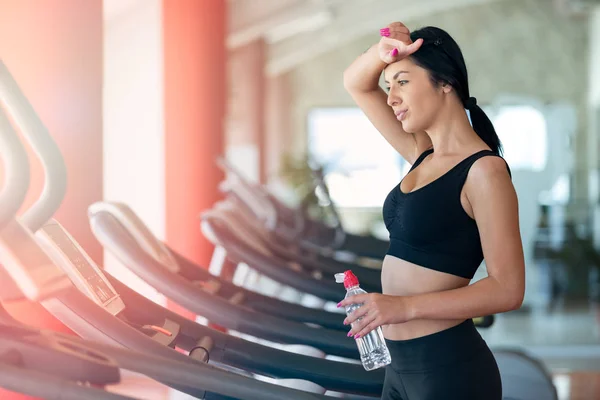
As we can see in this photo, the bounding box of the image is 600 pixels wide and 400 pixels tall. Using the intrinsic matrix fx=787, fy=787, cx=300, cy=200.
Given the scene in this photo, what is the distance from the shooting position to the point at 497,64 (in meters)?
8.31

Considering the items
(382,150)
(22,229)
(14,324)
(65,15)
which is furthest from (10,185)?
(382,150)

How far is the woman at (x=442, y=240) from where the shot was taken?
122 cm

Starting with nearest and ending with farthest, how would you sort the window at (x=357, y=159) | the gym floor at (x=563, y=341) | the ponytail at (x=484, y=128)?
the ponytail at (x=484, y=128), the gym floor at (x=563, y=341), the window at (x=357, y=159)

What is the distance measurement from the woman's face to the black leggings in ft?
1.16

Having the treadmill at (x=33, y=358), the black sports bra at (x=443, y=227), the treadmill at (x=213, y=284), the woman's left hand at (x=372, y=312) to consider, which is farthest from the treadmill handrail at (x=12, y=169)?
the treadmill at (x=213, y=284)

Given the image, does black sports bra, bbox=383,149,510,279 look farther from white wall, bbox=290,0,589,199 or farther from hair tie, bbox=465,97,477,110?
white wall, bbox=290,0,589,199

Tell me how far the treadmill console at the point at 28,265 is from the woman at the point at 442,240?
1.41 feet

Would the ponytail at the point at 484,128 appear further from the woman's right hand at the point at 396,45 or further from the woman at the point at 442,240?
the woman's right hand at the point at 396,45

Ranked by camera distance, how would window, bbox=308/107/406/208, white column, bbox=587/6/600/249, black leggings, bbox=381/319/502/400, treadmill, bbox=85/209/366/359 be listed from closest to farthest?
1. black leggings, bbox=381/319/502/400
2. treadmill, bbox=85/209/366/359
3. white column, bbox=587/6/600/249
4. window, bbox=308/107/406/208

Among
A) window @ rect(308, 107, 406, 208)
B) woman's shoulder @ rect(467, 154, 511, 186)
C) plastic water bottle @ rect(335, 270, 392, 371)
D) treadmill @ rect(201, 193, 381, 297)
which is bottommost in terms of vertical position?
plastic water bottle @ rect(335, 270, 392, 371)

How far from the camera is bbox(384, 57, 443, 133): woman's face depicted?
133 cm

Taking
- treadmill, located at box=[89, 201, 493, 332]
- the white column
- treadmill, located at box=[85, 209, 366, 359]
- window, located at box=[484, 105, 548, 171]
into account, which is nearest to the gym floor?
the white column

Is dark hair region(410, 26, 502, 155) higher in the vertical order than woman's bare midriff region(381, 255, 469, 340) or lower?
higher

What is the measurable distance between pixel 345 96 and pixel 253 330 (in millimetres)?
7275
